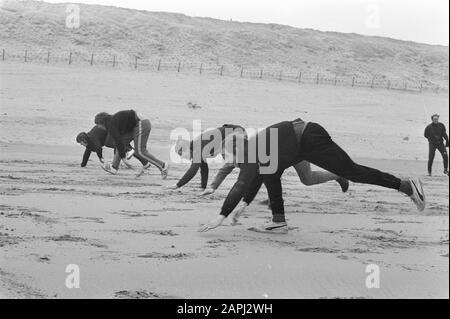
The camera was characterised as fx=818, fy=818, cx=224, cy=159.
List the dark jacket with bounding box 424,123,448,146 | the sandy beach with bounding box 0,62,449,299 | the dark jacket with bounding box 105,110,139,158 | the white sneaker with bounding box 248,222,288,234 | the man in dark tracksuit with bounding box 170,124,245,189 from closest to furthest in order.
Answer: the sandy beach with bounding box 0,62,449,299 < the white sneaker with bounding box 248,222,288,234 < the man in dark tracksuit with bounding box 170,124,245,189 < the dark jacket with bounding box 105,110,139,158 < the dark jacket with bounding box 424,123,448,146

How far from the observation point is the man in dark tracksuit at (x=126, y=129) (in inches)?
501

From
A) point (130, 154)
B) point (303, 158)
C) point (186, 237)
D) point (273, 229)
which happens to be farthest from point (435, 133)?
point (186, 237)

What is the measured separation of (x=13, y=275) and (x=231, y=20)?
8872cm

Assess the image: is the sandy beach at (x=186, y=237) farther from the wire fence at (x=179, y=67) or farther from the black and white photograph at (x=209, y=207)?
the wire fence at (x=179, y=67)

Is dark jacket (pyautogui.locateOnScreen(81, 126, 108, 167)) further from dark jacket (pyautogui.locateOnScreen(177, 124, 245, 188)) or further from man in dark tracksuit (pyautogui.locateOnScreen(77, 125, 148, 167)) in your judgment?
dark jacket (pyautogui.locateOnScreen(177, 124, 245, 188))

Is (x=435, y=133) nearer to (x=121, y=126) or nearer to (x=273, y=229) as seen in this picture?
(x=121, y=126)

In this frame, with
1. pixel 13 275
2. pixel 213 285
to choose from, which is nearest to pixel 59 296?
pixel 13 275

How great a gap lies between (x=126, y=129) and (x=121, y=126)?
0.15m

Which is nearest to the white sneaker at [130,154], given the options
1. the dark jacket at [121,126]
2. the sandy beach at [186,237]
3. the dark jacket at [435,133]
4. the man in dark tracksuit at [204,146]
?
the sandy beach at [186,237]

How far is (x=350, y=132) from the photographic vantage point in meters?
29.0

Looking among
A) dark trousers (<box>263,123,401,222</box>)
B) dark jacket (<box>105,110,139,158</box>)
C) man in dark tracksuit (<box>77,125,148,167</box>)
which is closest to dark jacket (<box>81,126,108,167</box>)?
man in dark tracksuit (<box>77,125,148,167</box>)

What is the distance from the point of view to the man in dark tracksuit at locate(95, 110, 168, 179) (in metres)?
12.7

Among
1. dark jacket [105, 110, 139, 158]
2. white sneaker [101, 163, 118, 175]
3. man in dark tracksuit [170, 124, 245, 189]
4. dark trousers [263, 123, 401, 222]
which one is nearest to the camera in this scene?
dark trousers [263, 123, 401, 222]
